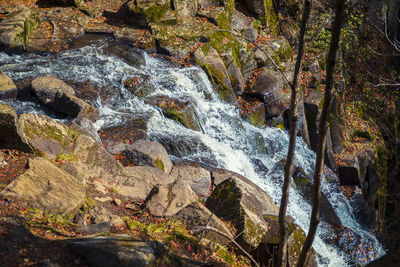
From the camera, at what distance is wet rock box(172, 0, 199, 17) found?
15952mm

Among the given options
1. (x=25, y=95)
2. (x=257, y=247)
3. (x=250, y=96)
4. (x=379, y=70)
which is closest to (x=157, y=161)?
(x=257, y=247)

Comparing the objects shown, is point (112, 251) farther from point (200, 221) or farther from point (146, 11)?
point (146, 11)

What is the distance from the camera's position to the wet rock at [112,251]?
3855mm

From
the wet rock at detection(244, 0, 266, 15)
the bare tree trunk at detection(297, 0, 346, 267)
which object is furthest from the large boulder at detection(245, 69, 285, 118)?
the bare tree trunk at detection(297, 0, 346, 267)

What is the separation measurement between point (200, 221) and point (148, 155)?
335 centimetres

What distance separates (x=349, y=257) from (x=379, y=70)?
14500 millimetres

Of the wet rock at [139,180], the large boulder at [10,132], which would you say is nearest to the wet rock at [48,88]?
the large boulder at [10,132]

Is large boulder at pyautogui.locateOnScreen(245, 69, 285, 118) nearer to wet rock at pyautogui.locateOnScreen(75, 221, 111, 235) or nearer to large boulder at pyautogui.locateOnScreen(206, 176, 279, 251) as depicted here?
large boulder at pyautogui.locateOnScreen(206, 176, 279, 251)

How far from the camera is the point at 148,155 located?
8.80m

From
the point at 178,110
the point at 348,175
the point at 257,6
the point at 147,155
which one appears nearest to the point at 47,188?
the point at 147,155

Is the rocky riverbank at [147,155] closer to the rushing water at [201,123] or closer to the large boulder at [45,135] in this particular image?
the large boulder at [45,135]

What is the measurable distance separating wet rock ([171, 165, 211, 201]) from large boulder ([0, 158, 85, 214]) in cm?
315

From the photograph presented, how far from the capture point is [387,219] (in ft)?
50.2

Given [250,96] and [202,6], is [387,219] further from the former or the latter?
[202,6]
